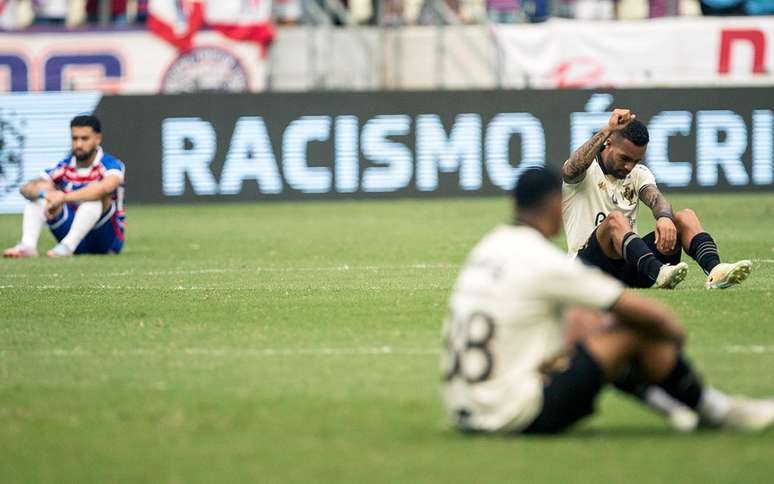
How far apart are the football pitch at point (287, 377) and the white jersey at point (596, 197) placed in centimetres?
93

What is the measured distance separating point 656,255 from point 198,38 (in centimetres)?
2115

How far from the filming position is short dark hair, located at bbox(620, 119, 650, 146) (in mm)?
12992

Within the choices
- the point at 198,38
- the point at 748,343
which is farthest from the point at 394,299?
the point at 198,38

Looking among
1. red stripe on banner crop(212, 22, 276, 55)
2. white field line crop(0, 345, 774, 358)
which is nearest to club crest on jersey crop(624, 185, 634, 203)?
white field line crop(0, 345, 774, 358)

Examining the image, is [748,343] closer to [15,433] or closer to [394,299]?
[394,299]

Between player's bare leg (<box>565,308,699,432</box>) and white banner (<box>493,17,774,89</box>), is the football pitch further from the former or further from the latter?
white banner (<box>493,17,774,89</box>)

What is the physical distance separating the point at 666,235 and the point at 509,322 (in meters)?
6.12

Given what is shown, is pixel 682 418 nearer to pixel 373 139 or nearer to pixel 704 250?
pixel 704 250

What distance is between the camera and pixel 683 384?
718 cm

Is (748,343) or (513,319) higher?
(513,319)

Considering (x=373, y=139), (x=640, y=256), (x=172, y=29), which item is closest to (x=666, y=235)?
(x=640, y=256)

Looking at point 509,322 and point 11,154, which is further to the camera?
point 11,154

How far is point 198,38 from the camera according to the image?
108 ft

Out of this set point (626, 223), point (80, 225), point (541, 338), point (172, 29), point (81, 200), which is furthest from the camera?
point (172, 29)
